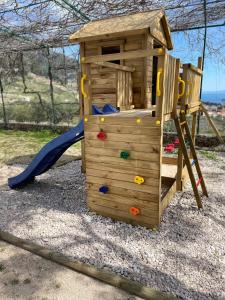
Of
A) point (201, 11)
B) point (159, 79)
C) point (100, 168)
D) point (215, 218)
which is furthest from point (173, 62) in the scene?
point (201, 11)

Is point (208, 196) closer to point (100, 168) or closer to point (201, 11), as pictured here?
point (100, 168)

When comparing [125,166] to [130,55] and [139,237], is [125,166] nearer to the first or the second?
[139,237]

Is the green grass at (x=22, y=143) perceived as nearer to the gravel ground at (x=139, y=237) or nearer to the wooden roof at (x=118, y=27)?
the gravel ground at (x=139, y=237)

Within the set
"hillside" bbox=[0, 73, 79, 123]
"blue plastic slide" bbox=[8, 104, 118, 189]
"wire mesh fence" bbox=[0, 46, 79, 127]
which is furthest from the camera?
"hillside" bbox=[0, 73, 79, 123]

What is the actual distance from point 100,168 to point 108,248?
1.08 metres

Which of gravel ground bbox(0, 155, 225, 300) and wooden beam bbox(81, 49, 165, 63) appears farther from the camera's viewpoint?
wooden beam bbox(81, 49, 165, 63)

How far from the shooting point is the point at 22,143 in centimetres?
874

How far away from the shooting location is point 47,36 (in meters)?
8.70

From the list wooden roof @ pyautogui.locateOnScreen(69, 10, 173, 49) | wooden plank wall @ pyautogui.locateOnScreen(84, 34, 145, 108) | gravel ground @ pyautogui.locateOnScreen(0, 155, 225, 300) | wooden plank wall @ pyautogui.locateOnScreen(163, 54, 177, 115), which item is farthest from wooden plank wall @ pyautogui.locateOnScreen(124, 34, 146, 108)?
gravel ground @ pyautogui.locateOnScreen(0, 155, 225, 300)

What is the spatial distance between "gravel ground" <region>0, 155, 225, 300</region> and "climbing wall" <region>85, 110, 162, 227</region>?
0.74 feet

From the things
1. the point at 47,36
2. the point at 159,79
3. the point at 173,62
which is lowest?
the point at 159,79

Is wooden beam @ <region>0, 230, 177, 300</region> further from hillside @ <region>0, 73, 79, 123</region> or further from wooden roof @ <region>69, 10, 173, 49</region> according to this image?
hillside @ <region>0, 73, 79, 123</region>

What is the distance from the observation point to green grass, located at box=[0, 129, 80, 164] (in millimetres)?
7363

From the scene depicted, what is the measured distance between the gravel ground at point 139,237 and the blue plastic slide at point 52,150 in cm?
23
